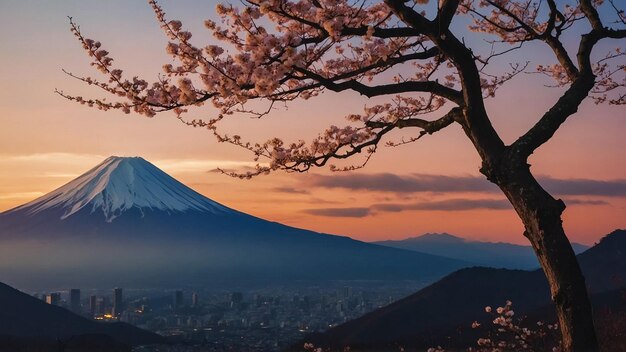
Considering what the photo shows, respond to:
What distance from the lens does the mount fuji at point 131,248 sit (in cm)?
12800

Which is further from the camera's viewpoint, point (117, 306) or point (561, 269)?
point (117, 306)

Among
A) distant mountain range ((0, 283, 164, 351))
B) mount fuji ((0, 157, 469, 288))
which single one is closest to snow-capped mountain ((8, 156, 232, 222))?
mount fuji ((0, 157, 469, 288))

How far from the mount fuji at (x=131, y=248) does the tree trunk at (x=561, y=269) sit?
116816mm

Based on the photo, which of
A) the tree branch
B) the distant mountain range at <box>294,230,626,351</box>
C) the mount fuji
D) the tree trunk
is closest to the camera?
the tree trunk

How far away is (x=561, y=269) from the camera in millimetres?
7738

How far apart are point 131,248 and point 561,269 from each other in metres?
123

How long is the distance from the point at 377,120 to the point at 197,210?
145795mm

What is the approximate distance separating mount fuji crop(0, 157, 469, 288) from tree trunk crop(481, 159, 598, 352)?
117 meters

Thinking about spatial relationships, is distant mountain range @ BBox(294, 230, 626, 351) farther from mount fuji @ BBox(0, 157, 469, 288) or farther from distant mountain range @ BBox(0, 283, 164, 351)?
mount fuji @ BBox(0, 157, 469, 288)

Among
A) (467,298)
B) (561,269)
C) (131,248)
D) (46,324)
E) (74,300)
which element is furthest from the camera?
(131,248)

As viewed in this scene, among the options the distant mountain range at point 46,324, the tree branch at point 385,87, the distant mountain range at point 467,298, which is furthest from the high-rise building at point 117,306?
the tree branch at point 385,87

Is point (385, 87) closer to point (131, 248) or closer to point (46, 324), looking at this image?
point (46, 324)

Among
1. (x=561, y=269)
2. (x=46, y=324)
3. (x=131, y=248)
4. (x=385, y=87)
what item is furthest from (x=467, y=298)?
(x=131, y=248)

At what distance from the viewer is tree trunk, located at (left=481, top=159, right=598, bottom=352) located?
773cm
